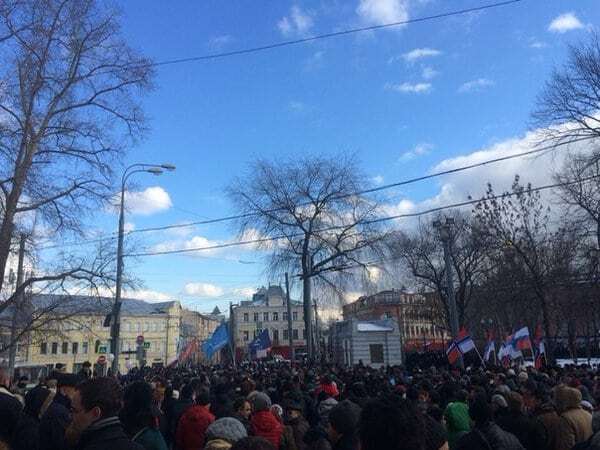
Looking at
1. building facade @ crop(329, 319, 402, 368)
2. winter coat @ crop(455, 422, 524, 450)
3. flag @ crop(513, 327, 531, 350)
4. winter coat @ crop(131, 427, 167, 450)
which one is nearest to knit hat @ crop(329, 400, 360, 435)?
winter coat @ crop(455, 422, 524, 450)

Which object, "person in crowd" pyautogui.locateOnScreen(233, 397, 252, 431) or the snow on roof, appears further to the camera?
the snow on roof

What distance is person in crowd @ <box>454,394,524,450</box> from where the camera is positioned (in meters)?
4.59

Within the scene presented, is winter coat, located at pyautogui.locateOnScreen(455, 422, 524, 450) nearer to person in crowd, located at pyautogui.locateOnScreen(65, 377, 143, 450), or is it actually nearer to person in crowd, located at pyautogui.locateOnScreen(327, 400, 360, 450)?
person in crowd, located at pyautogui.locateOnScreen(327, 400, 360, 450)

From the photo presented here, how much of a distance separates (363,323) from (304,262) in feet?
29.2

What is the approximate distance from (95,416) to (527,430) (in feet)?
15.2

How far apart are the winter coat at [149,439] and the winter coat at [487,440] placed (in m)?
2.78

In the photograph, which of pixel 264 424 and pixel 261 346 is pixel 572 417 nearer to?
pixel 264 424

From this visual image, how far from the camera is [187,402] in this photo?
25.6ft

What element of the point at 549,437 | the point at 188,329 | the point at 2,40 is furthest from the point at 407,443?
the point at 188,329

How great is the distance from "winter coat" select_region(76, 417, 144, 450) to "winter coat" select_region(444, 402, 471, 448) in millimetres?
4535

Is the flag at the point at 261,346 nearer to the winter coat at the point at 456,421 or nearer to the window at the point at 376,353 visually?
the window at the point at 376,353

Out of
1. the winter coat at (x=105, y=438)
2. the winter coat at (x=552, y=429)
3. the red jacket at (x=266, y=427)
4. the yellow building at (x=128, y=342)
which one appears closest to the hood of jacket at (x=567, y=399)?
the winter coat at (x=552, y=429)

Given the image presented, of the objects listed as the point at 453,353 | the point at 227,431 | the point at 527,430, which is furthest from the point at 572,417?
the point at 453,353

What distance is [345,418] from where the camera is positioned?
173 inches
